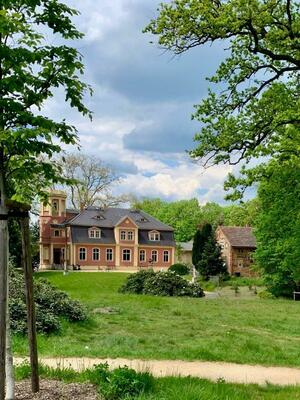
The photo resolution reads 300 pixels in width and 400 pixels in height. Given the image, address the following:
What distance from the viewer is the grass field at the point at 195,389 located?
533cm

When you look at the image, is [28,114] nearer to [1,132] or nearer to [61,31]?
[1,132]

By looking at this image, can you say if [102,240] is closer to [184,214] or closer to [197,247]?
[197,247]

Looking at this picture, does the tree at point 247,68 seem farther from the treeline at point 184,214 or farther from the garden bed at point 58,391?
the treeline at point 184,214

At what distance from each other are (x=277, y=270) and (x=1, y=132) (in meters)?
31.7

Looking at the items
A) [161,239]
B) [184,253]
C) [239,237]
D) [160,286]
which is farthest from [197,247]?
[160,286]

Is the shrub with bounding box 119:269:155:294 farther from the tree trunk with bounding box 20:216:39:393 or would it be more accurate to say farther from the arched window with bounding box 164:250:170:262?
Result: the arched window with bounding box 164:250:170:262

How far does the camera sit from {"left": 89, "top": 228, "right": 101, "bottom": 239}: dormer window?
6097cm

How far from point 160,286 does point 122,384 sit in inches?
946

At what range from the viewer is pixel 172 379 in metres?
6.36

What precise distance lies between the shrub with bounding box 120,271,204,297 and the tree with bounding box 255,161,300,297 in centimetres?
637

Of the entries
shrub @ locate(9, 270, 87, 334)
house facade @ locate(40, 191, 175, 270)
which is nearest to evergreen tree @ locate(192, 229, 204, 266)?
house facade @ locate(40, 191, 175, 270)

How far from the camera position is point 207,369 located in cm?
826

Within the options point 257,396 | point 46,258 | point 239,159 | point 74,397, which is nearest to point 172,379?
point 257,396

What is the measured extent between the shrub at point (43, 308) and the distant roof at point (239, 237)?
47439mm
